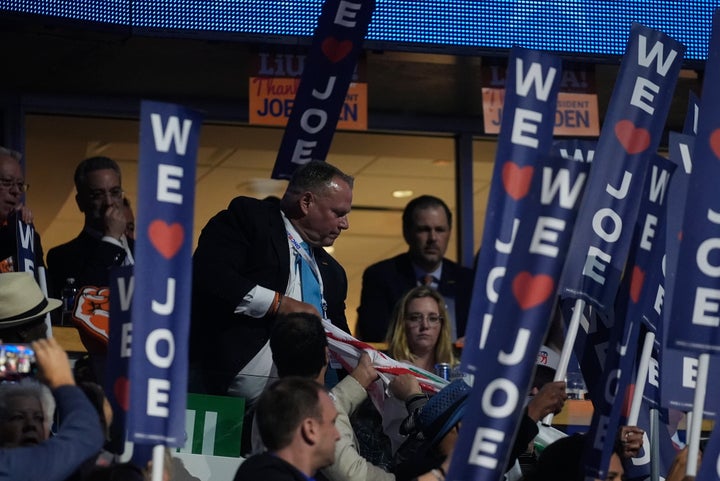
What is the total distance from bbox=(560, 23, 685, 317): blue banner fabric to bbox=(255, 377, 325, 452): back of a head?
1460 mm

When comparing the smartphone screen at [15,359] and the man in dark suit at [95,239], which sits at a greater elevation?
the man in dark suit at [95,239]

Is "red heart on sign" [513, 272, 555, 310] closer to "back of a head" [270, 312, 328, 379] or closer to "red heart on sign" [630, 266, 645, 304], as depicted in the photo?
"red heart on sign" [630, 266, 645, 304]

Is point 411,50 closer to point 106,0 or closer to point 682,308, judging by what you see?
point 106,0

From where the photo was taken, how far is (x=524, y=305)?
5.58 metres

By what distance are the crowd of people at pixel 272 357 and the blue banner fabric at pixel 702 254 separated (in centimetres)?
75

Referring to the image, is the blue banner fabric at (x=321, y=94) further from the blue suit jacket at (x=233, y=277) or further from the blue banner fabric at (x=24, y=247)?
the blue banner fabric at (x=24, y=247)

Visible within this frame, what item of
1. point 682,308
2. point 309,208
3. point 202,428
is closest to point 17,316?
point 202,428

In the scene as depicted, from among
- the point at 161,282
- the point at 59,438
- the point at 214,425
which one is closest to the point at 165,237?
the point at 161,282

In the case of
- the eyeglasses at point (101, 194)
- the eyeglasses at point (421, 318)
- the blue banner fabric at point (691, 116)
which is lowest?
the eyeglasses at point (421, 318)

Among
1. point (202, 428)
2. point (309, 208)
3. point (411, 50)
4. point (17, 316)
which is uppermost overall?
point (411, 50)

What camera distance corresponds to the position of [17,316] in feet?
22.4

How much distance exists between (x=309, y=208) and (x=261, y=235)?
0.29 meters

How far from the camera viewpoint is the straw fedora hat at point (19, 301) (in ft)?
22.2

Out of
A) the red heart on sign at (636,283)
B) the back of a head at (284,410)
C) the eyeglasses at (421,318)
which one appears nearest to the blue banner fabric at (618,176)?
the red heart on sign at (636,283)
